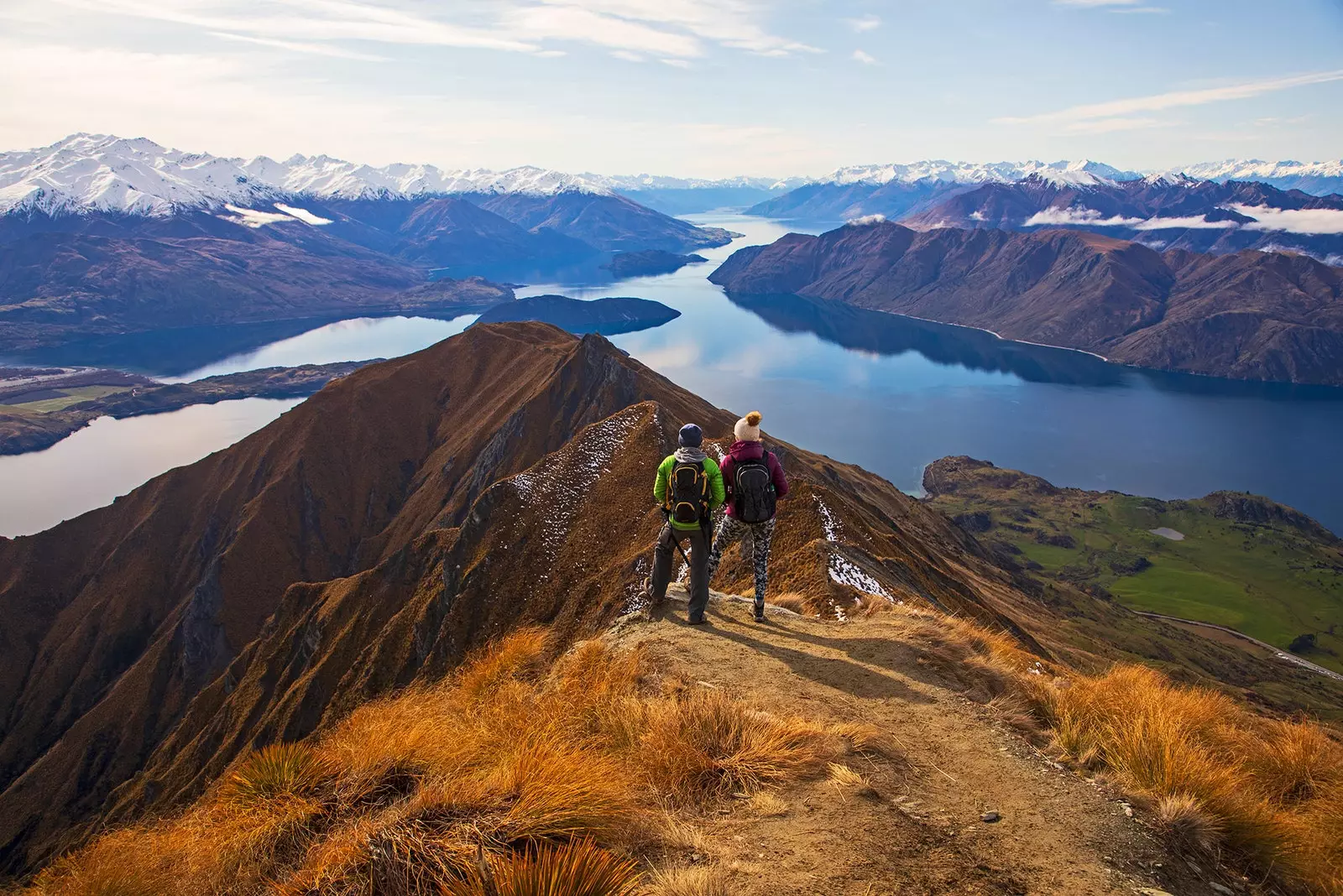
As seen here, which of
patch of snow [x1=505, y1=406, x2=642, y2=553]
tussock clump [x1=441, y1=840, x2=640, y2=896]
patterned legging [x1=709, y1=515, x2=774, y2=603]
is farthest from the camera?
patch of snow [x1=505, y1=406, x2=642, y2=553]

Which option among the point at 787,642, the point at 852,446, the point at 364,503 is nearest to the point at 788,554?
the point at 787,642

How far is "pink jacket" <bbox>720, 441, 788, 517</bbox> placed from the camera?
13.1 m

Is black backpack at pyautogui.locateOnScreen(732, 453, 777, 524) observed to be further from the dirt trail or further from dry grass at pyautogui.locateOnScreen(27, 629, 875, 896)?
dry grass at pyautogui.locateOnScreen(27, 629, 875, 896)

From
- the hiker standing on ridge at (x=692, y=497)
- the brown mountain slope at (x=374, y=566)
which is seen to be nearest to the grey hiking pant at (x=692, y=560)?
the hiker standing on ridge at (x=692, y=497)

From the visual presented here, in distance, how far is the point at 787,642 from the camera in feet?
42.9

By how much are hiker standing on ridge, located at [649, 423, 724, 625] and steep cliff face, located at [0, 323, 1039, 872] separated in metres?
6.35

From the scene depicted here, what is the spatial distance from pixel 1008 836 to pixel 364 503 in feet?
297

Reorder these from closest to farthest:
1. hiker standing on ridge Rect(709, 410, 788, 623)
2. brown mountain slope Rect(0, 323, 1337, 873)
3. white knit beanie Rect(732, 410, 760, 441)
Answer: white knit beanie Rect(732, 410, 760, 441) → hiker standing on ridge Rect(709, 410, 788, 623) → brown mountain slope Rect(0, 323, 1337, 873)

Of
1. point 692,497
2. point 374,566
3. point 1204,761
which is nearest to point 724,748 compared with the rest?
point 1204,761

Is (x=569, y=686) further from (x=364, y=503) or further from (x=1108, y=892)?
(x=364, y=503)

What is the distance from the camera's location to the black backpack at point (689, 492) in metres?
12.9

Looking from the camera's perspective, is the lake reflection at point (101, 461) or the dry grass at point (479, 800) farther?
the lake reflection at point (101, 461)

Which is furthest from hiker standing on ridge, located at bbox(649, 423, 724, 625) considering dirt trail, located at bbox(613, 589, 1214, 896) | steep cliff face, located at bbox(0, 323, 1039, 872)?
steep cliff face, located at bbox(0, 323, 1039, 872)

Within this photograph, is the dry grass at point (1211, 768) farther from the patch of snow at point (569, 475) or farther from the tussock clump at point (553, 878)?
the patch of snow at point (569, 475)
